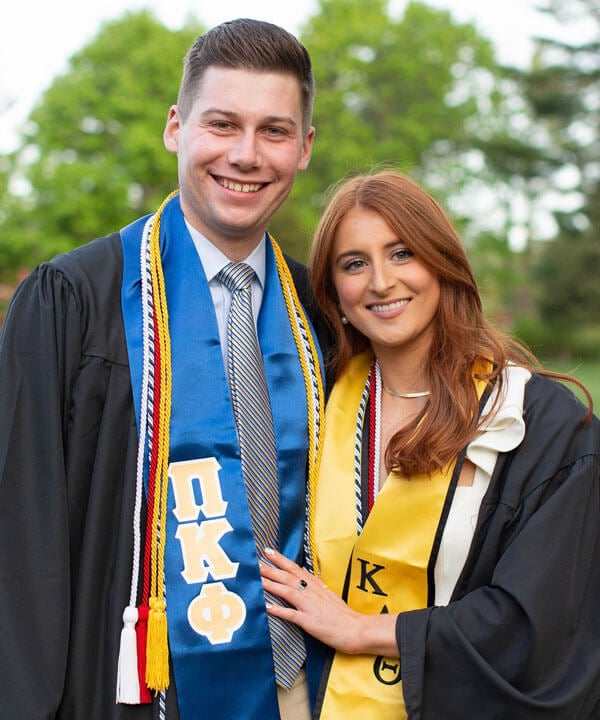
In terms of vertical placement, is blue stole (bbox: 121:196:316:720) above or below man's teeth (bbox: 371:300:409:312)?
below

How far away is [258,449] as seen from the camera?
8.29 feet

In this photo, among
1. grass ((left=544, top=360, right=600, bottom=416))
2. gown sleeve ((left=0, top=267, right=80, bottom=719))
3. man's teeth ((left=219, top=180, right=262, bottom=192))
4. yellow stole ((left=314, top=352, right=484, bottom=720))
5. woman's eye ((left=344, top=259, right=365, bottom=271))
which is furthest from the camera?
grass ((left=544, top=360, right=600, bottom=416))

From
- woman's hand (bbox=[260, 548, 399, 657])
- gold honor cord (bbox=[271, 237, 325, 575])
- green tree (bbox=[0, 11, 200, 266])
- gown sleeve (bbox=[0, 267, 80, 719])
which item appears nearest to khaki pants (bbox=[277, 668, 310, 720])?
woman's hand (bbox=[260, 548, 399, 657])

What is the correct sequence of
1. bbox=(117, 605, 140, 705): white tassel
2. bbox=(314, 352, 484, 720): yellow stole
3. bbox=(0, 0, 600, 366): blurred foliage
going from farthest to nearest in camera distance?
bbox=(0, 0, 600, 366): blurred foliage
bbox=(314, 352, 484, 720): yellow stole
bbox=(117, 605, 140, 705): white tassel

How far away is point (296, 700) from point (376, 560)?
477mm

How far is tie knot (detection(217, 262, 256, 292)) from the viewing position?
267cm

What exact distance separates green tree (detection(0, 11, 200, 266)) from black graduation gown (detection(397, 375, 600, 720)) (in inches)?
823

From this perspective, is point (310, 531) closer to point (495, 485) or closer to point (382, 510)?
point (382, 510)

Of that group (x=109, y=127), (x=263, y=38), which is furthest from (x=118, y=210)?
(x=263, y=38)

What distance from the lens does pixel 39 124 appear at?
23.8 m

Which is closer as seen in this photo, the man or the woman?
the man

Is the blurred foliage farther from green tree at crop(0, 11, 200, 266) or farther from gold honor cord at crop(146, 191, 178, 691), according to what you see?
gold honor cord at crop(146, 191, 178, 691)

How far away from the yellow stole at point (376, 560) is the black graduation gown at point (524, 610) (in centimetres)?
11

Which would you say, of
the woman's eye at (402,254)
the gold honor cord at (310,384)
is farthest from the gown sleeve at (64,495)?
the woman's eye at (402,254)
